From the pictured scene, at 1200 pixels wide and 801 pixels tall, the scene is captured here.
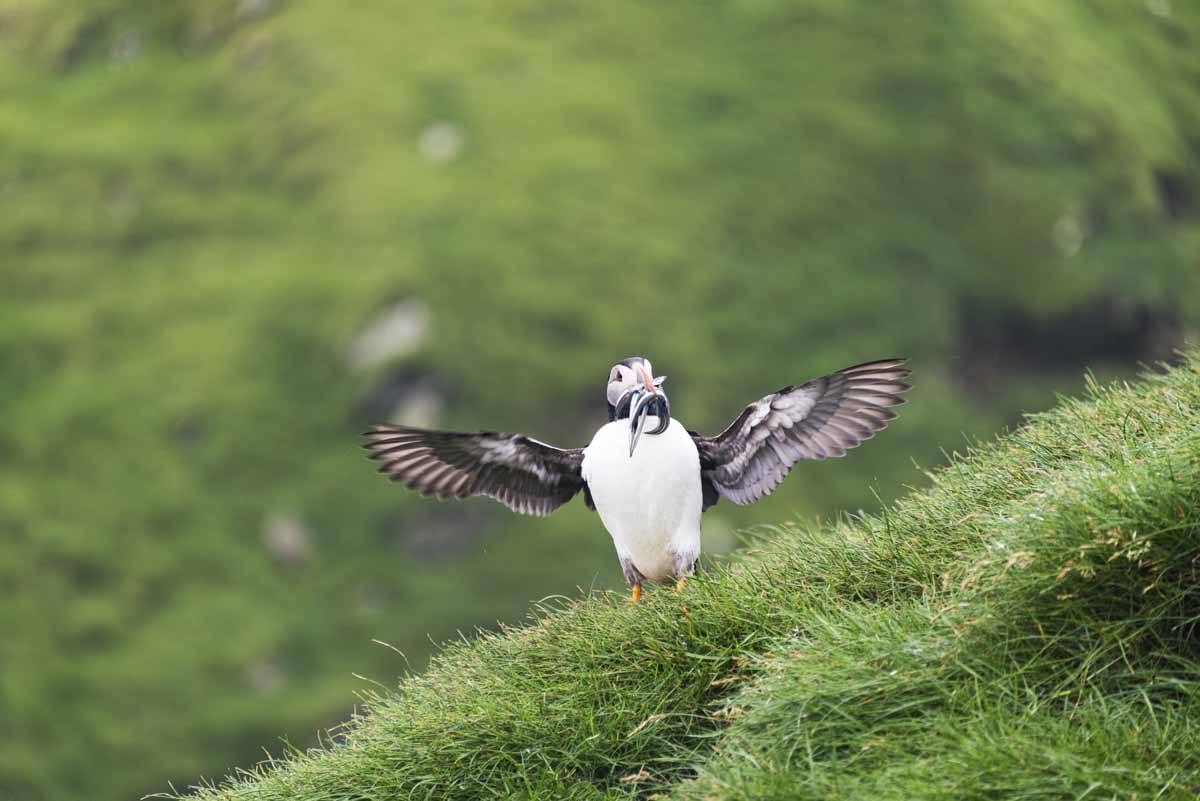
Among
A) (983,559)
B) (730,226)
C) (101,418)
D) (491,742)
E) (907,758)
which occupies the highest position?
(983,559)

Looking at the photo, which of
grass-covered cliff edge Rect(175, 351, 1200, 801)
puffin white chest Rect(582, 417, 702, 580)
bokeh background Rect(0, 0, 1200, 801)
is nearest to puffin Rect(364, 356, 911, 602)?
puffin white chest Rect(582, 417, 702, 580)

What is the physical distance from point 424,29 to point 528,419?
26580mm

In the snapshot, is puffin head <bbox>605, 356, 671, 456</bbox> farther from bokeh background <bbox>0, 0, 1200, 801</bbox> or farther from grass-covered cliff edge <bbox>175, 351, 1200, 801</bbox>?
bokeh background <bbox>0, 0, 1200, 801</bbox>

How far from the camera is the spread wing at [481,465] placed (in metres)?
9.17

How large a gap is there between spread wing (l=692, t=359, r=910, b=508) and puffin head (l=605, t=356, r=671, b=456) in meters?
0.54

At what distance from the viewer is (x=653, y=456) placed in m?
8.80

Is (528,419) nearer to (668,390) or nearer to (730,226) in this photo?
(668,390)

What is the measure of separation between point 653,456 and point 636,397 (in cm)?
40

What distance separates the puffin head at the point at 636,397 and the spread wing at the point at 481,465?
55 cm

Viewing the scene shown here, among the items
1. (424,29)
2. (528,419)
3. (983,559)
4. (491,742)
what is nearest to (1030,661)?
(983,559)

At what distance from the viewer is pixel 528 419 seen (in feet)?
180

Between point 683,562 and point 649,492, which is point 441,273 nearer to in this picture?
point 683,562

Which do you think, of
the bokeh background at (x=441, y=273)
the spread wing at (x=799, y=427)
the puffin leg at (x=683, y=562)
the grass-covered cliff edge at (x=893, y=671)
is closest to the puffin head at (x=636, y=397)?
the spread wing at (x=799, y=427)

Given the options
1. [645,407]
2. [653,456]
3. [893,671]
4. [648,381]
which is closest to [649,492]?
[653,456]
